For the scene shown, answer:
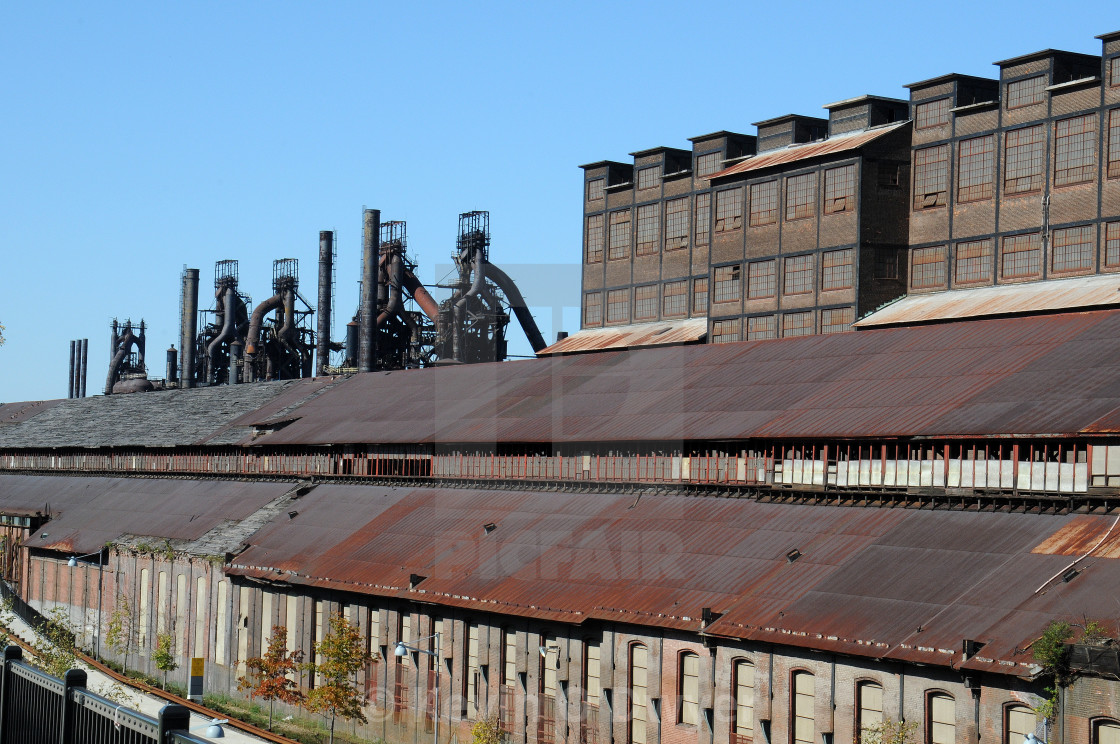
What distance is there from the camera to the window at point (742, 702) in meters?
35.6

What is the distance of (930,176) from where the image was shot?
5847 centimetres

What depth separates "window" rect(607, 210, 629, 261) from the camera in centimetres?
7556

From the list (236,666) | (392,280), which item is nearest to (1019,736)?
(236,666)

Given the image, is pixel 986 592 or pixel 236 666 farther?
pixel 236 666

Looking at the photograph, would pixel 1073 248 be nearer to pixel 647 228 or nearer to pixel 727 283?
pixel 727 283

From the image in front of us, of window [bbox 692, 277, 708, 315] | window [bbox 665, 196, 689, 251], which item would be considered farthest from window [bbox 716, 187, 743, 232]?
window [bbox 665, 196, 689, 251]

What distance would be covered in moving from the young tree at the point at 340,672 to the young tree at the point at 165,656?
1352 cm

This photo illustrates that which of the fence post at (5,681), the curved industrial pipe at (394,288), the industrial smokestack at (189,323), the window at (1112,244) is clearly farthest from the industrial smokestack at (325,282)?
the fence post at (5,681)

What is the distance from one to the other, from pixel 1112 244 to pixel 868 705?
25.2 m

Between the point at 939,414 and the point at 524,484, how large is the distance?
65.1 feet

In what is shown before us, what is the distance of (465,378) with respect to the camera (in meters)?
72.9

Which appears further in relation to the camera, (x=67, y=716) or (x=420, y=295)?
(x=420, y=295)

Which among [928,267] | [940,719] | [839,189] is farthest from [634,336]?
[940,719]

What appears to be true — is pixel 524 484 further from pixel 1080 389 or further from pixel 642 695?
pixel 1080 389
